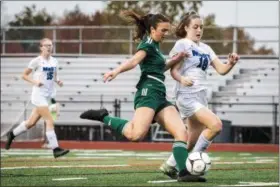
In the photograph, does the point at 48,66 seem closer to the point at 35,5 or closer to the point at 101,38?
the point at 101,38

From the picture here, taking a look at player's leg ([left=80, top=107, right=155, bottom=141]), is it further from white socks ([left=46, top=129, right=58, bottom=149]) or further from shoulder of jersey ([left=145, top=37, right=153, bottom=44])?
white socks ([left=46, top=129, right=58, bottom=149])

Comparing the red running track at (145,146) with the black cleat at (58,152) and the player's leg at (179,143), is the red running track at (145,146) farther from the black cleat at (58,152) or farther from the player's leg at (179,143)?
the player's leg at (179,143)

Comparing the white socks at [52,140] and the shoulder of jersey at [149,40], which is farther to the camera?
the white socks at [52,140]

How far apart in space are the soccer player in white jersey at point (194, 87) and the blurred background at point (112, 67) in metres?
13.8

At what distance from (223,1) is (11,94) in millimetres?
7881

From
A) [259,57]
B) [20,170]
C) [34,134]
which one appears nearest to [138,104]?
[20,170]

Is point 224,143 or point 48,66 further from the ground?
point 48,66

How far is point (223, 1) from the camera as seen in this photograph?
1188 inches

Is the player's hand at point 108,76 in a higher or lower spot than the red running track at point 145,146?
higher

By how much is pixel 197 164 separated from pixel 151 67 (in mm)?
1206

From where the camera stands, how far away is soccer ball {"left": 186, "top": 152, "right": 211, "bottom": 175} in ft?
31.6

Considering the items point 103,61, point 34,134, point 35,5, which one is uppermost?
point 35,5

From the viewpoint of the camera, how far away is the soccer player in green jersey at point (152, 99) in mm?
9664

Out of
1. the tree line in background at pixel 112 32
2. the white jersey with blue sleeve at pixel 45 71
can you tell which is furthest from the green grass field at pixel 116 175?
the tree line in background at pixel 112 32
